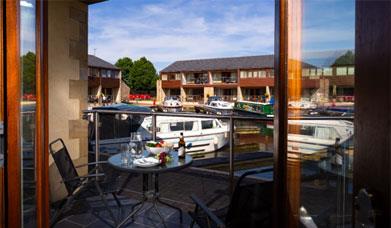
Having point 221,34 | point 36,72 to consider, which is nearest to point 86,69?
point 36,72

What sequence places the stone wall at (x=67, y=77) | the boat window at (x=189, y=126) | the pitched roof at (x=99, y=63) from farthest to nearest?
the pitched roof at (x=99, y=63) < the boat window at (x=189, y=126) < the stone wall at (x=67, y=77)

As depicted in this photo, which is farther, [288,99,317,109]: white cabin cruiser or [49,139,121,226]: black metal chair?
[49,139,121,226]: black metal chair

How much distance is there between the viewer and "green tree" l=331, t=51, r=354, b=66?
2.59ft

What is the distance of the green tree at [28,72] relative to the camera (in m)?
1.41

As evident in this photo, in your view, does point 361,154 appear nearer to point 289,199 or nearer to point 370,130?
point 370,130

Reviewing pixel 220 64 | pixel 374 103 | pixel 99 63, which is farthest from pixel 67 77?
pixel 220 64

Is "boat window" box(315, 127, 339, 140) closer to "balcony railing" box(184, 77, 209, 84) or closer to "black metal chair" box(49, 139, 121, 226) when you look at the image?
"black metal chair" box(49, 139, 121, 226)

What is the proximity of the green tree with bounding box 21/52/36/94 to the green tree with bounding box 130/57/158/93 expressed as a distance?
196ft

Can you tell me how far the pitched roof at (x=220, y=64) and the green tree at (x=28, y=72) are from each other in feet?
150

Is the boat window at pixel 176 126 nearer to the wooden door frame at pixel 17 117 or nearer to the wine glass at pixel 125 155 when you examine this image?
the wine glass at pixel 125 155

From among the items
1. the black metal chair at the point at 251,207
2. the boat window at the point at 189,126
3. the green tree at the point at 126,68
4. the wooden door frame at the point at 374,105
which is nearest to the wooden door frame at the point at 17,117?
the black metal chair at the point at 251,207

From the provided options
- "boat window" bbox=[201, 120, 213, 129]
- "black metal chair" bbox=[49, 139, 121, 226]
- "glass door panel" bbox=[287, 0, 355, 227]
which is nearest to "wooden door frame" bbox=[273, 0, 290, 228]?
"glass door panel" bbox=[287, 0, 355, 227]

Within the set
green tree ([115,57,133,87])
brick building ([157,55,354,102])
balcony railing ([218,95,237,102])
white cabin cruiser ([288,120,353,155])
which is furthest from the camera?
green tree ([115,57,133,87])

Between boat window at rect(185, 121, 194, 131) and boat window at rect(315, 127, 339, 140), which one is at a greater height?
boat window at rect(315, 127, 339, 140)
